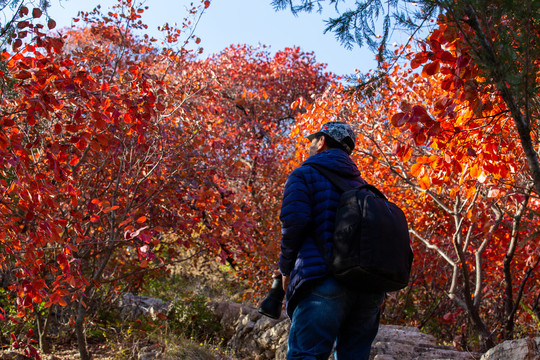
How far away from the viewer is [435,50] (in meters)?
2.68

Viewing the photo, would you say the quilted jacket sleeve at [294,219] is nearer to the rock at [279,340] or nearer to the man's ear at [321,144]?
the man's ear at [321,144]

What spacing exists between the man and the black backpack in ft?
0.19

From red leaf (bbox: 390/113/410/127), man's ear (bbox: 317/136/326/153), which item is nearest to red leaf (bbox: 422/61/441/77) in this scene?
red leaf (bbox: 390/113/410/127)

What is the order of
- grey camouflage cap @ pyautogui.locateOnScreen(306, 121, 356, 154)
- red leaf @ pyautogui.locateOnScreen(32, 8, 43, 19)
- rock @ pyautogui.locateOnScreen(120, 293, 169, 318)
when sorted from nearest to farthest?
grey camouflage cap @ pyautogui.locateOnScreen(306, 121, 356, 154) < red leaf @ pyautogui.locateOnScreen(32, 8, 43, 19) < rock @ pyautogui.locateOnScreen(120, 293, 169, 318)

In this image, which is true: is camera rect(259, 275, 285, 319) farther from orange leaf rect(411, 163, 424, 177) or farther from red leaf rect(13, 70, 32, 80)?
red leaf rect(13, 70, 32, 80)

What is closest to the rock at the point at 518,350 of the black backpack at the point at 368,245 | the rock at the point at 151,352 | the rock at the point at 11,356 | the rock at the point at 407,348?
the rock at the point at 407,348

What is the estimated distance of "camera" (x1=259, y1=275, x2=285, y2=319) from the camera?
2.46m

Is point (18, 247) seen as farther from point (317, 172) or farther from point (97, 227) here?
point (317, 172)

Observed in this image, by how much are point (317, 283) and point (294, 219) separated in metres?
0.32

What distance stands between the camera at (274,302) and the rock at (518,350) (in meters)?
1.79

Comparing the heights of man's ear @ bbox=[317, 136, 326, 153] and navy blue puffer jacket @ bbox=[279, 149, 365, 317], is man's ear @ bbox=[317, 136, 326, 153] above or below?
above

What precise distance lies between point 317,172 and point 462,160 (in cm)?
152

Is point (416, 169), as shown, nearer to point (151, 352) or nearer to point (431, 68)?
point (431, 68)

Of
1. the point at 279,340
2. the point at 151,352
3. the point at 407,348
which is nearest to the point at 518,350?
the point at 407,348
